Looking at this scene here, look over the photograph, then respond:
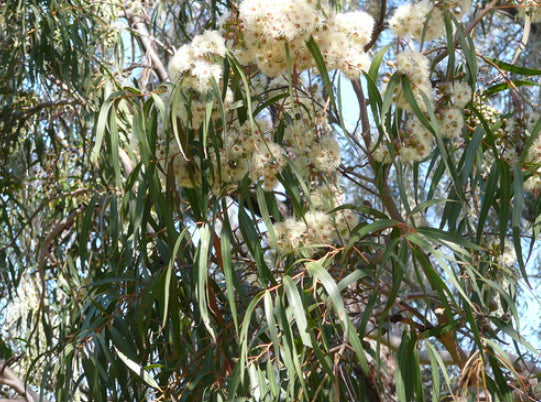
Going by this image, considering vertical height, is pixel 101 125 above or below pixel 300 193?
above

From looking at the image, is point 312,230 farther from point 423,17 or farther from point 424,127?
point 423,17

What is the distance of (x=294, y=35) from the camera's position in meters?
1.43

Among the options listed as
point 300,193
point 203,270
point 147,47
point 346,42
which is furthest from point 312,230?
point 147,47

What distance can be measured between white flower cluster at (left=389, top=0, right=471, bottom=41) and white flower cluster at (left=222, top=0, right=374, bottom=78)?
9cm

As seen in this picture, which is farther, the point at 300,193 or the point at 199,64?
the point at 300,193

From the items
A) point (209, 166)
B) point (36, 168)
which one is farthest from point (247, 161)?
point (36, 168)

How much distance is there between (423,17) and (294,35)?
302mm

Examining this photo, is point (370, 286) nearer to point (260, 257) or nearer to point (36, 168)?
point (260, 257)

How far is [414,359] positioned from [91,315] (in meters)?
0.75

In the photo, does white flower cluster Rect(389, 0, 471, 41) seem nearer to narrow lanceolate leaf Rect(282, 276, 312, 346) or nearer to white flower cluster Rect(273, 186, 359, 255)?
white flower cluster Rect(273, 186, 359, 255)

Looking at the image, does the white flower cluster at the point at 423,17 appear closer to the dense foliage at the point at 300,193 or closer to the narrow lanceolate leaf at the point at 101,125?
the dense foliage at the point at 300,193

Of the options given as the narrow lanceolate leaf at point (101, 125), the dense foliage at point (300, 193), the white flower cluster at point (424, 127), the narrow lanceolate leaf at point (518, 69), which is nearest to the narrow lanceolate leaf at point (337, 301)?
the dense foliage at point (300, 193)

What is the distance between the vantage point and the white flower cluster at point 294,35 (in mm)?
1419

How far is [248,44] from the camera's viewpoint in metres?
1.48
